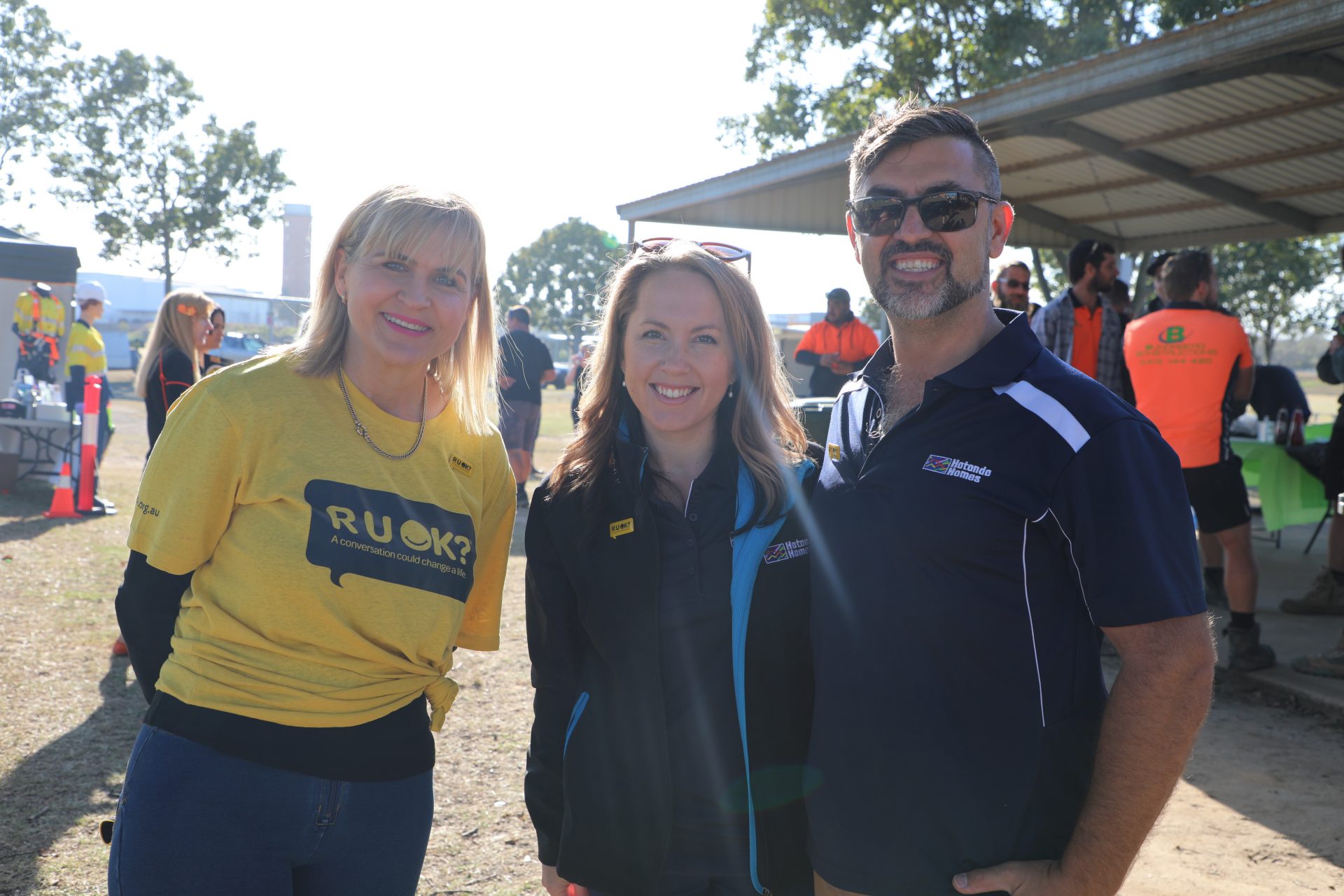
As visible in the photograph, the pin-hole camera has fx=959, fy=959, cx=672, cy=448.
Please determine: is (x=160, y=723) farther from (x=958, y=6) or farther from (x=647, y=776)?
(x=958, y=6)

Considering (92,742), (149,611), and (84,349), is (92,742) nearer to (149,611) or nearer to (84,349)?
(149,611)

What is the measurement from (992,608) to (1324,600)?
6945mm

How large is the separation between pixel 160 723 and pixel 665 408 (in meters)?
1.18

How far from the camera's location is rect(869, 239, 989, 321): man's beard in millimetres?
1897

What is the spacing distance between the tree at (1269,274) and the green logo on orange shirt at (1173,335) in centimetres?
1676

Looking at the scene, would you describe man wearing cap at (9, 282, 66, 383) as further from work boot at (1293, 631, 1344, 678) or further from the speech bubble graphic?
work boot at (1293, 631, 1344, 678)

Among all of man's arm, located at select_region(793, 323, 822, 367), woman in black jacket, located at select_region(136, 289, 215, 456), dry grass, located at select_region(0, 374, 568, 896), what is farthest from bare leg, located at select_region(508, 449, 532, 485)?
woman in black jacket, located at select_region(136, 289, 215, 456)

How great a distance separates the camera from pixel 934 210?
6.34 ft

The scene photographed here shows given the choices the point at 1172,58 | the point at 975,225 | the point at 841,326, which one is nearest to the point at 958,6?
the point at 841,326

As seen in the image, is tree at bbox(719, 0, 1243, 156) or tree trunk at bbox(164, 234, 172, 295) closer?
tree at bbox(719, 0, 1243, 156)

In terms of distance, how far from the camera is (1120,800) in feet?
5.14

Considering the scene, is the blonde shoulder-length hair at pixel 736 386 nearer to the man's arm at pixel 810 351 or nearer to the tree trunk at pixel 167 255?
the man's arm at pixel 810 351

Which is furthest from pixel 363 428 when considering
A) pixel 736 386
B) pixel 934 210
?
pixel 934 210

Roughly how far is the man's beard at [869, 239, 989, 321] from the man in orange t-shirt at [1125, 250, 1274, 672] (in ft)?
14.5
